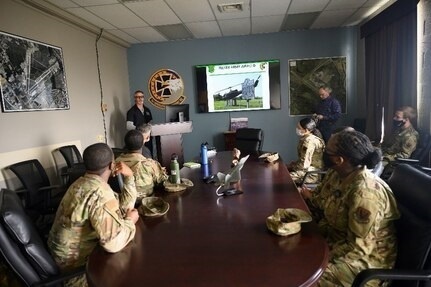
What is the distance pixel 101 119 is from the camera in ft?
16.5

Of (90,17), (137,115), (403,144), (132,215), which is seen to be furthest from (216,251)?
(137,115)

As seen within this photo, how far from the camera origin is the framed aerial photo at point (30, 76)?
10.2 ft

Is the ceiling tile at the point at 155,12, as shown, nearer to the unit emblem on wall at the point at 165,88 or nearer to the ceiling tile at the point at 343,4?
the unit emblem on wall at the point at 165,88

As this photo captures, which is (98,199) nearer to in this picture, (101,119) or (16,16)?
(16,16)

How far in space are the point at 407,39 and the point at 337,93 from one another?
177cm

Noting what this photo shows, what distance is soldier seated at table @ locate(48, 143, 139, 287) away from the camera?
50.6 inches

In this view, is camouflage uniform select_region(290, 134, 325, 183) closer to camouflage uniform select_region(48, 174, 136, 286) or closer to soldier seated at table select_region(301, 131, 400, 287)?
soldier seated at table select_region(301, 131, 400, 287)

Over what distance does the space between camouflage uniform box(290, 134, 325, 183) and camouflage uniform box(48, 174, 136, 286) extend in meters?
1.99

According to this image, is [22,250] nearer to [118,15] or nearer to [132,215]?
[132,215]

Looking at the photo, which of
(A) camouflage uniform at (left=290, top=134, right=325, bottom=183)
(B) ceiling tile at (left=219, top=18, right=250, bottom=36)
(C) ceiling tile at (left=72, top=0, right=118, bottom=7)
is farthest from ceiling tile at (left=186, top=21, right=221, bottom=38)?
(A) camouflage uniform at (left=290, top=134, right=325, bottom=183)

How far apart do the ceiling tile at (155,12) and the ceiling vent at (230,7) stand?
2.27 ft

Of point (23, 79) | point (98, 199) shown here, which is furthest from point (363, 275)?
point (23, 79)

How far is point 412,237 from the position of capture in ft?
4.22

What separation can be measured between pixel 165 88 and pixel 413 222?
17.5 ft
